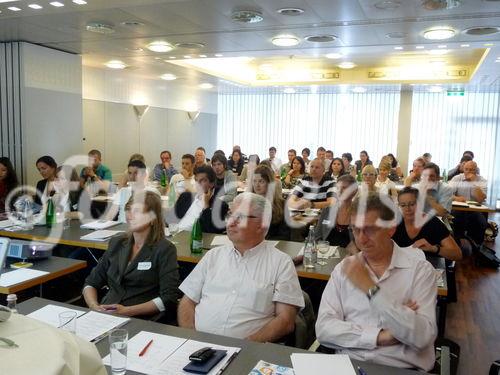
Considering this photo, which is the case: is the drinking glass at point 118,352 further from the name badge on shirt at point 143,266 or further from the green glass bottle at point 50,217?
the green glass bottle at point 50,217

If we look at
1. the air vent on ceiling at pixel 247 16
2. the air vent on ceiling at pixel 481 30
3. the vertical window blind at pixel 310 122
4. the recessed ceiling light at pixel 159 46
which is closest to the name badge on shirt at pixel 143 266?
the air vent on ceiling at pixel 247 16

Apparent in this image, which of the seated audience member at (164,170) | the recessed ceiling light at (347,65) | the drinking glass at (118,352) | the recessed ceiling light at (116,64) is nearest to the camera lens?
the drinking glass at (118,352)

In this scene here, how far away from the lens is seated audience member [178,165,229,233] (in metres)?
4.53

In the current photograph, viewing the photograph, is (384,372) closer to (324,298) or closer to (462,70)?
(324,298)

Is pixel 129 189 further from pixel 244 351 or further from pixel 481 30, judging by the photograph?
pixel 481 30

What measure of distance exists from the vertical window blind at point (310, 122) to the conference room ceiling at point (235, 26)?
4680 mm

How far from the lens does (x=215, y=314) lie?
96.6 inches

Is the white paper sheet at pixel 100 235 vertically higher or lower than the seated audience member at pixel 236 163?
lower

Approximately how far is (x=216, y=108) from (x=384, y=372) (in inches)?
506

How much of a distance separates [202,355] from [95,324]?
66 cm

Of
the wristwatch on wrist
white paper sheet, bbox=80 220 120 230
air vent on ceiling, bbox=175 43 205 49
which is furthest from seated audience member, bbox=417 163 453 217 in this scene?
the wristwatch on wrist

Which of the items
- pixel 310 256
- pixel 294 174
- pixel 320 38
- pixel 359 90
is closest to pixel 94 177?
pixel 294 174

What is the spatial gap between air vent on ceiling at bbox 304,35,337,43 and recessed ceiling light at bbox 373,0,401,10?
140 cm

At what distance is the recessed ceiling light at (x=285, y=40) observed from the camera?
594 centimetres
